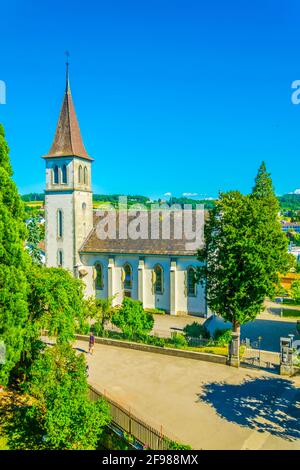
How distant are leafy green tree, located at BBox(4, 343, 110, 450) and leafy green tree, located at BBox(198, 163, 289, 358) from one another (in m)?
10.3

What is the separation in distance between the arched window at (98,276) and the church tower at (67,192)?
83.5 inches

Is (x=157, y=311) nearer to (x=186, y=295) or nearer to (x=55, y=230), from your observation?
(x=186, y=295)

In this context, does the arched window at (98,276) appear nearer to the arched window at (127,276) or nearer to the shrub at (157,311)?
the arched window at (127,276)

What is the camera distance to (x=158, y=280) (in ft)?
122

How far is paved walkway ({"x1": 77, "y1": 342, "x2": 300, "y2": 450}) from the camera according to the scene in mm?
14258

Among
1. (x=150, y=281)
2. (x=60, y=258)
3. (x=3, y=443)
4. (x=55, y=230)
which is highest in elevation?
(x=55, y=230)

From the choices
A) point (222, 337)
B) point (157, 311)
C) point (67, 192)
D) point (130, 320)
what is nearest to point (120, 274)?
point (157, 311)

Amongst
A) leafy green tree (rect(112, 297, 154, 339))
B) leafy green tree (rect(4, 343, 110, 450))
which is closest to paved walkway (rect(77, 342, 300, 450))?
leafy green tree (rect(112, 297, 154, 339))

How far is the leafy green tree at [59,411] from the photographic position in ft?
39.5

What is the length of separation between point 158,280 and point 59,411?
2542 cm

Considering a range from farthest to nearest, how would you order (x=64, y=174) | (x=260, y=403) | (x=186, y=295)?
1. (x=64, y=174)
2. (x=186, y=295)
3. (x=260, y=403)

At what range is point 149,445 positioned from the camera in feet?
41.8

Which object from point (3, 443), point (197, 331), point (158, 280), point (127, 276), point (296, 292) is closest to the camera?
point (3, 443)

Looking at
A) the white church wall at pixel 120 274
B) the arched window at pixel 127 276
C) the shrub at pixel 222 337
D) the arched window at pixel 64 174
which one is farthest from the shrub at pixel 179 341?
the arched window at pixel 64 174
